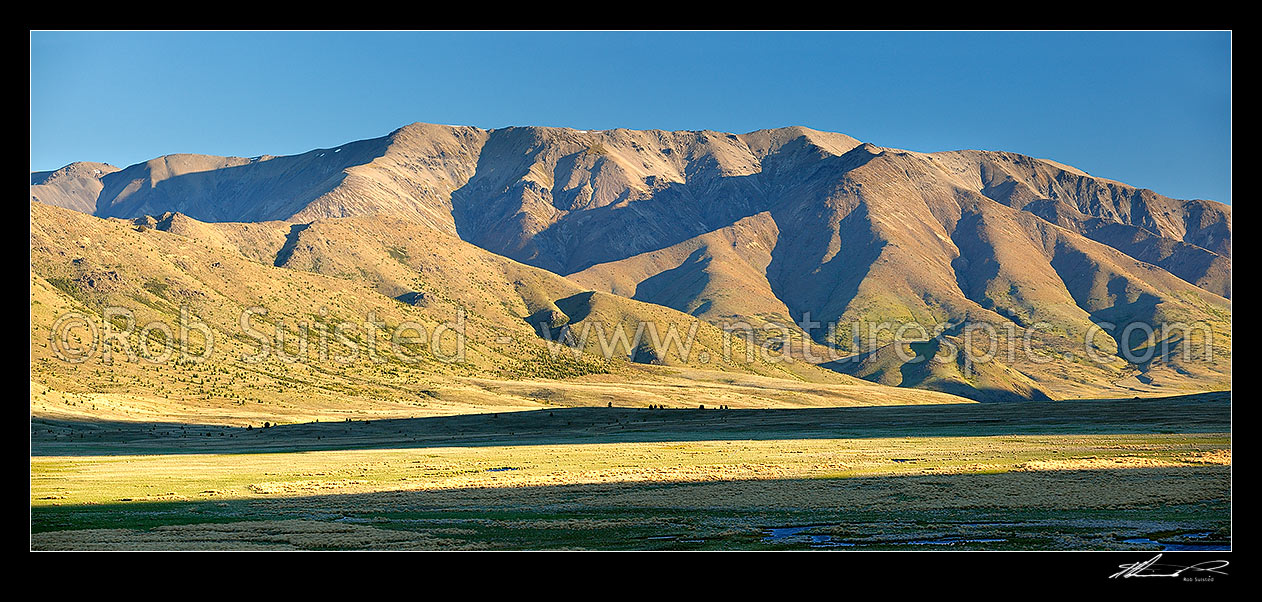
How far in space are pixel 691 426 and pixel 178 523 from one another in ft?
263

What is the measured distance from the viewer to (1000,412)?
123000 millimetres

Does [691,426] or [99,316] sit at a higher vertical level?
[99,316]

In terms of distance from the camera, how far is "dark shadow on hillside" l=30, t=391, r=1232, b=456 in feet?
318

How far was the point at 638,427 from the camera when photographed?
387 ft

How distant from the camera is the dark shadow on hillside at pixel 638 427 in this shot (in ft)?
318
